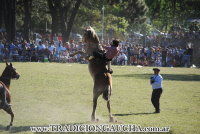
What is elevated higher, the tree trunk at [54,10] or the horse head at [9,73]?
the tree trunk at [54,10]

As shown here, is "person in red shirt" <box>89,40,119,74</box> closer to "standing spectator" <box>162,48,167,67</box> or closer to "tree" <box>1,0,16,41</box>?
"standing spectator" <box>162,48,167,67</box>

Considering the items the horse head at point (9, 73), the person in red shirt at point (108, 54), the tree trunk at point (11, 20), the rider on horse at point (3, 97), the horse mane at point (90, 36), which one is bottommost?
the rider on horse at point (3, 97)

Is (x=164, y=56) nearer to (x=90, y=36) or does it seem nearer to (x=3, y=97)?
(x=90, y=36)

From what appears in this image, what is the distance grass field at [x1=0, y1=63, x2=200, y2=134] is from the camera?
44.1ft

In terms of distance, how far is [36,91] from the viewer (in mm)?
19953

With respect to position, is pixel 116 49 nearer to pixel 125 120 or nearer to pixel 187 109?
pixel 125 120

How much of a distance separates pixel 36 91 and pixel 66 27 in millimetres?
34683

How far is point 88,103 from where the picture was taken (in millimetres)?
17188

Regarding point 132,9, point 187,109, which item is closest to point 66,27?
point 132,9

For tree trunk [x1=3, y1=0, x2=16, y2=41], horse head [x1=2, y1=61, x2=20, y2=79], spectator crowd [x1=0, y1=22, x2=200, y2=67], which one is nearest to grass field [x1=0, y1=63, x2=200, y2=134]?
horse head [x1=2, y1=61, x2=20, y2=79]

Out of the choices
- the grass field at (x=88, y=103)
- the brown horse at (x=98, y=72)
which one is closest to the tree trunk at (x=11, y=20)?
the grass field at (x=88, y=103)

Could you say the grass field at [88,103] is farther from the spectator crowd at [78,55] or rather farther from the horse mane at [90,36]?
the spectator crowd at [78,55]

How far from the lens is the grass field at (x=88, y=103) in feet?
44.1

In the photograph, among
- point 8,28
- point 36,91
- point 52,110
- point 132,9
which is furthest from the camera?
point 132,9
